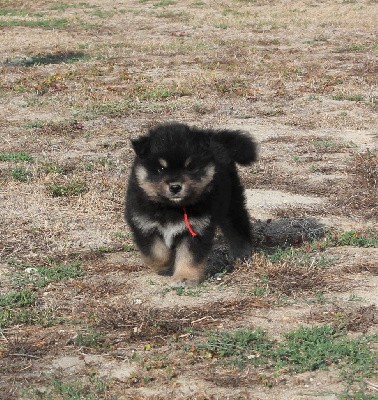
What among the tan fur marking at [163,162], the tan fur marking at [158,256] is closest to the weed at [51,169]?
the tan fur marking at [158,256]

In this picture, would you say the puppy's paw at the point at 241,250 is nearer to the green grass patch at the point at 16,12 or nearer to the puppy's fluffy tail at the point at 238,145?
the puppy's fluffy tail at the point at 238,145

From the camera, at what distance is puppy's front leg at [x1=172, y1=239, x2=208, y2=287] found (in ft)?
19.7

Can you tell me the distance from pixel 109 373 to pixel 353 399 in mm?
1358

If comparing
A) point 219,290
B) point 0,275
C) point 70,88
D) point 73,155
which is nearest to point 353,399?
point 219,290

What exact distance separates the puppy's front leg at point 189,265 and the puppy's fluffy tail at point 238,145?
3.35 feet

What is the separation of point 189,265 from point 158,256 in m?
0.25

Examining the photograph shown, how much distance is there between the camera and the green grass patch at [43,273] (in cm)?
605

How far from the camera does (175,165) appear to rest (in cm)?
576

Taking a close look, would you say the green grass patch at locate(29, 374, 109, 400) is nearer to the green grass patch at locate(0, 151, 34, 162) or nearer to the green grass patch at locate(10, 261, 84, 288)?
the green grass patch at locate(10, 261, 84, 288)

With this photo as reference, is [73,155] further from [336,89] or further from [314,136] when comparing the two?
[336,89]

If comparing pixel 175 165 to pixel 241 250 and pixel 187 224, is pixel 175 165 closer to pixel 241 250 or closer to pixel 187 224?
pixel 187 224

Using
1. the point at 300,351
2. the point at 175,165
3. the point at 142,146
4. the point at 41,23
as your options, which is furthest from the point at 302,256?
the point at 41,23

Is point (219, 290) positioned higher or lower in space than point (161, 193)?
lower

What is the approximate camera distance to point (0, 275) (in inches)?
246
